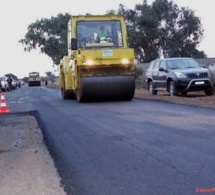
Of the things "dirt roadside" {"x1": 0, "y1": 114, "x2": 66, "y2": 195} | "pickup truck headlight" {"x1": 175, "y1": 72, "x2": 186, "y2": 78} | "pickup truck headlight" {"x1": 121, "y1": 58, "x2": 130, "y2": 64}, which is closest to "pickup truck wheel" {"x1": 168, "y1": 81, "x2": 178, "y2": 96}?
"pickup truck headlight" {"x1": 175, "y1": 72, "x2": 186, "y2": 78}

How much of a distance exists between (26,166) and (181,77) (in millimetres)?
14700

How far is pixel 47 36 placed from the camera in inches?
2997

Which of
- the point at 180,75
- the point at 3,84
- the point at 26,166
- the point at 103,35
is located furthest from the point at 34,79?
the point at 26,166

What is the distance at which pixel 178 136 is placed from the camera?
30.2ft

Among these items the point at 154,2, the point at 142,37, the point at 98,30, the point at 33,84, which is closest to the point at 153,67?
the point at 98,30

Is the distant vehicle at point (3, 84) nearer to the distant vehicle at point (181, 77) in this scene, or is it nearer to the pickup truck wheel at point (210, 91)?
the distant vehicle at point (181, 77)

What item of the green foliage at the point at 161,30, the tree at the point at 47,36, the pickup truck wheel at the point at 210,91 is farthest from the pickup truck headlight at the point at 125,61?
the tree at the point at 47,36

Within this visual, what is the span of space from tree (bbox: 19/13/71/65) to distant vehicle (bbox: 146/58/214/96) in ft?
171

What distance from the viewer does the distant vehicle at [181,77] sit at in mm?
21094

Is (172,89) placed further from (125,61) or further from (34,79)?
(34,79)

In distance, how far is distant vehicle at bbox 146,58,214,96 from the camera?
Answer: 21094 mm

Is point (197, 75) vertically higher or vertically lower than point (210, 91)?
higher

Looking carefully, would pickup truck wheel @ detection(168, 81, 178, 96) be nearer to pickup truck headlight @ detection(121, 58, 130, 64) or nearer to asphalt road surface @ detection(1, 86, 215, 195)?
pickup truck headlight @ detection(121, 58, 130, 64)

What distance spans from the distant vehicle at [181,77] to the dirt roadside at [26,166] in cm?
1071
